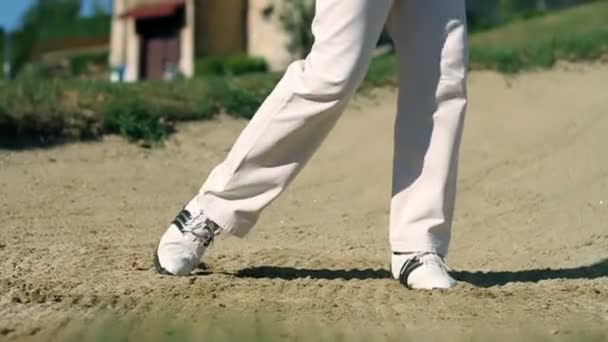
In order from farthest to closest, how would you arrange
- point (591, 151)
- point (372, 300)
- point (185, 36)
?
1. point (185, 36)
2. point (591, 151)
3. point (372, 300)

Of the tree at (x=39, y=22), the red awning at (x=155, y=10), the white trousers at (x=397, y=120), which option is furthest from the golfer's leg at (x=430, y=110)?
the tree at (x=39, y=22)

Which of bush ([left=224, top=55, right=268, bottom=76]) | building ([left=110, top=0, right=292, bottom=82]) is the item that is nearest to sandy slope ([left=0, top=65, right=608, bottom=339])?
bush ([left=224, top=55, right=268, bottom=76])

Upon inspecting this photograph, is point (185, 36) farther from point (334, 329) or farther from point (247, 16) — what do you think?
point (334, 329)

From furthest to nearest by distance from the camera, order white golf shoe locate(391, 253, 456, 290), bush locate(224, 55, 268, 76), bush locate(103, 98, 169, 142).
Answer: bush locate(224, 55, 268, 76), bush locate(103, 98, 169, 142), white golf shoe locate(391, 253, 456, 290)

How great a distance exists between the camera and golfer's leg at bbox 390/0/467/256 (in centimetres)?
359

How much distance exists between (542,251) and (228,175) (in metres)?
1.72

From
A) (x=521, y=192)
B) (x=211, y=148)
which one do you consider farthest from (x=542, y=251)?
(x=211, y=148)

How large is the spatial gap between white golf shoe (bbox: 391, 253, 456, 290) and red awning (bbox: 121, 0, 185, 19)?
91.0 feet

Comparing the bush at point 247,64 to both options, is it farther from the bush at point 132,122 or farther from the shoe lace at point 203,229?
the shoe lace at point 203,229

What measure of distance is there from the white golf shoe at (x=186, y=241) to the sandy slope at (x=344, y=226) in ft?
0.19

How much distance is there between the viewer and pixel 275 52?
28.2 metres

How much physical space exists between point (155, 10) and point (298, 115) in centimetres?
2862

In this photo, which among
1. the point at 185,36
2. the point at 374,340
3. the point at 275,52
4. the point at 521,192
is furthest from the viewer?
the point at 185,36

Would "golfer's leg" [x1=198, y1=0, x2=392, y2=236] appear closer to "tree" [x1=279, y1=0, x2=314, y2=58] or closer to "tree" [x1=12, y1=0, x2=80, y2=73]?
"tree" [x1=279, y1=0, x2=314, y2=58]
